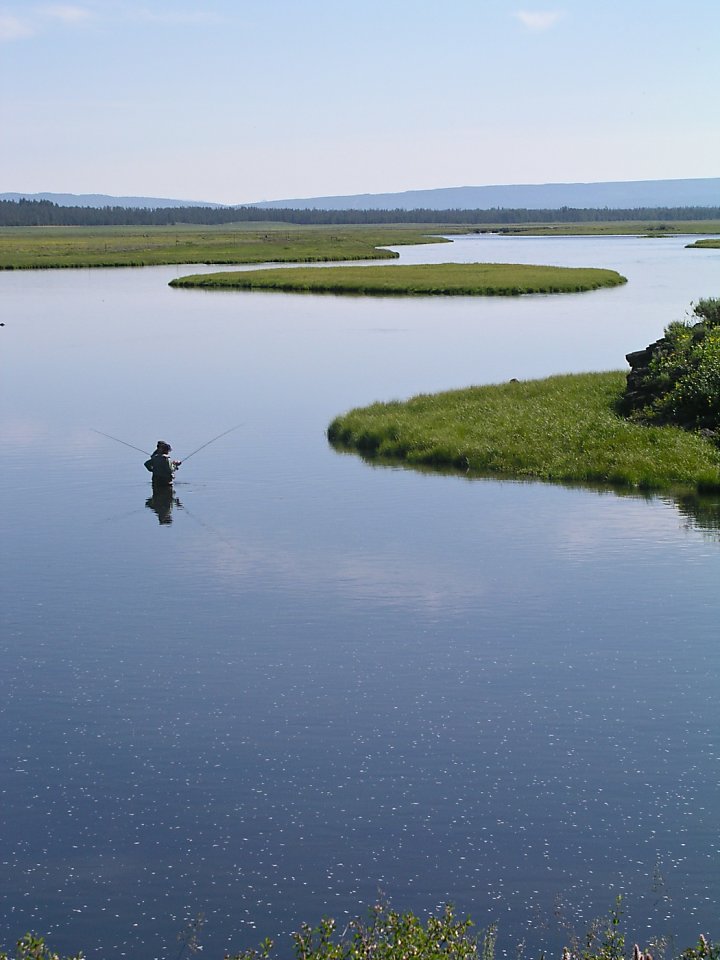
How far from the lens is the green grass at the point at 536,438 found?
32.4 m

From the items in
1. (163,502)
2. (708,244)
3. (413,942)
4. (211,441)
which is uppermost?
(708,244)

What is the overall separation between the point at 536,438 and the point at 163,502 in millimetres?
10574

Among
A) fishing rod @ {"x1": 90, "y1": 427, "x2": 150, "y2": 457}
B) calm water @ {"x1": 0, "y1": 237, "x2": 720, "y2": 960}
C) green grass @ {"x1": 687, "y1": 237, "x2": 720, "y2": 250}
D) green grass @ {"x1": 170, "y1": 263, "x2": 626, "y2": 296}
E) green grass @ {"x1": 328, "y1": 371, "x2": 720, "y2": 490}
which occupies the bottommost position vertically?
calm water @ {"x1": 0, "y1": 237, "x2": 720, "y2": 960}

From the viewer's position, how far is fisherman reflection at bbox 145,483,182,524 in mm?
29998

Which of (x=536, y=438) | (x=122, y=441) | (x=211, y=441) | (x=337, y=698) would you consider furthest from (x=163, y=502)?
(x=337, y=698)

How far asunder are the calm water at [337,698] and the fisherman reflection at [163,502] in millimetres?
224

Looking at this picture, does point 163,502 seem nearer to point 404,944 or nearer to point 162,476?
point 162,476

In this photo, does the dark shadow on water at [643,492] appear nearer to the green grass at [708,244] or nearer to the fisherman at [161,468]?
the fisherman at [161,468]

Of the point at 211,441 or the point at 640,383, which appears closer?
the point at 211,441

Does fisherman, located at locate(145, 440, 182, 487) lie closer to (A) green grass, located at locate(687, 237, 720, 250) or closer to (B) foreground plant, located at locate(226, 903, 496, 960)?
(B) foreground plant, located at locate(226, 903, 496, 960)

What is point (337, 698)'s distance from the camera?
1844cm

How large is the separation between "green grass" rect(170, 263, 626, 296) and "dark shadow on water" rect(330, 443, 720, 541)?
6028 cm

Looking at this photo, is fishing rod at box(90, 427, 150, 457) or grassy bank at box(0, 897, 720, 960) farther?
fishing rod at box(90, 427, 150, 457)

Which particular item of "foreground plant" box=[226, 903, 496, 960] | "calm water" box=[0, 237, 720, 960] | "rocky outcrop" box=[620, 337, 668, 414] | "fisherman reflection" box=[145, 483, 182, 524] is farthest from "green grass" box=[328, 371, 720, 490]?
"foreground plant" box=[226, 903, 496, 960]
